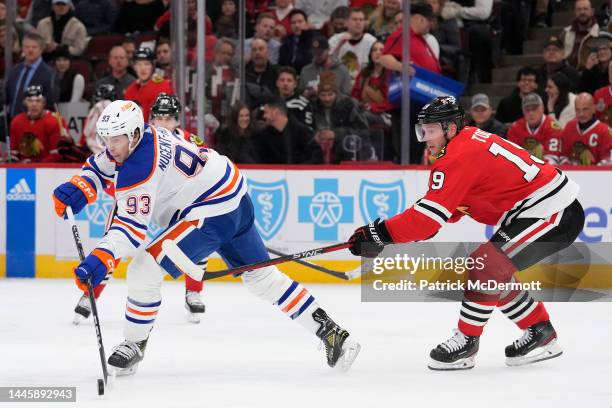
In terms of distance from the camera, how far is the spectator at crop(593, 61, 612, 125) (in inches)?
300

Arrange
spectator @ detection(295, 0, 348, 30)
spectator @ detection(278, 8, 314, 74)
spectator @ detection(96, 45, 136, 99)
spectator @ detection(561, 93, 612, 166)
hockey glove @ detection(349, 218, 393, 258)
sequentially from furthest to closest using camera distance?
1. spectator @ detection(96, 45, 136, 99)
2. spectator @ detection(295, 0, 348, 30)
3. spectator @ detection(278, 8, 314, 74)
4. spectator @ detection(561, 93, 612, 166)
5. hockey glove @ detection(349, 218, 393, 258)

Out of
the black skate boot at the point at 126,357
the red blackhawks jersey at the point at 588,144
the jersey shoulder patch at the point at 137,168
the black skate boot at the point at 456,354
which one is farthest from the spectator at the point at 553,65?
the black skate boot at the point at 126,357

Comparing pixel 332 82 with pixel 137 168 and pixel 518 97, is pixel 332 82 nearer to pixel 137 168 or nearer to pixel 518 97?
pixel 518 97

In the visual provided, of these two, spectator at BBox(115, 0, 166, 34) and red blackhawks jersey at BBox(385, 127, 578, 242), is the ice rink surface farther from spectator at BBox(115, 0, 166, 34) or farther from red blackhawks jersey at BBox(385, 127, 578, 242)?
spectator at BBox(115, 0, 166, 34)

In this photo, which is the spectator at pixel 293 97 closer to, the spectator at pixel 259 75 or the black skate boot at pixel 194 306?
the spectator at pixel 259 75

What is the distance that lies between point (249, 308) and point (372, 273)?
4.52ft

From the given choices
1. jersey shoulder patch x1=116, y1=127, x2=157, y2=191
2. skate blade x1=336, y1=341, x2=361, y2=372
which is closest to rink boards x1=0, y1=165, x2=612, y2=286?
skate blade x1=336, y1=341, x2=361, y2=372

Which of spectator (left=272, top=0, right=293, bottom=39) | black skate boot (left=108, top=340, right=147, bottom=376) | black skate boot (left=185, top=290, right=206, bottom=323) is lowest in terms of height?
black skate boot (left=185, top=290, right=206, bottom=323)

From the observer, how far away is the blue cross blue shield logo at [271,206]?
7.66 metres

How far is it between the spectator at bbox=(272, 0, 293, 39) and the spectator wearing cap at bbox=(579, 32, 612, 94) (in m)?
2.16

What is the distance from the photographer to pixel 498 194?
466 centimetres

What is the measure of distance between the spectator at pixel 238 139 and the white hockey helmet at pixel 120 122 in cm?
341

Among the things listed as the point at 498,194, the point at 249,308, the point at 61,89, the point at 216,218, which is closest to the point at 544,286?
the point at 249,308

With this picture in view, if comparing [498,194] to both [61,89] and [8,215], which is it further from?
[61,89]
